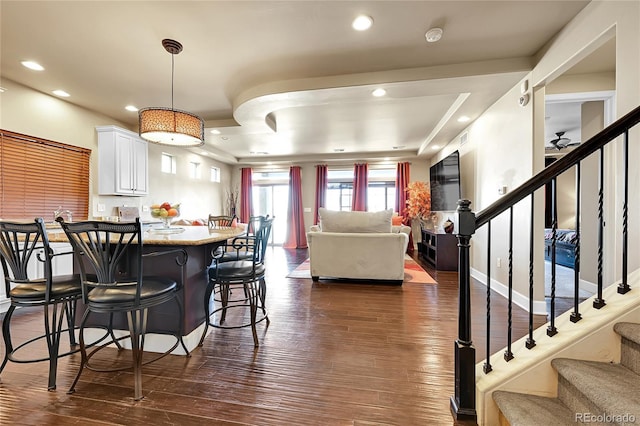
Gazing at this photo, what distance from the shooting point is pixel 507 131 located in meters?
3.20

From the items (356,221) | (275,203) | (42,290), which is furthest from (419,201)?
(42,290)

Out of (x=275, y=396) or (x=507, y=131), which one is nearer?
(x=275, y=396)

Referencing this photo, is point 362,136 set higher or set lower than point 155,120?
higher

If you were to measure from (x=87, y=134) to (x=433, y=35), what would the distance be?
4.90 meters

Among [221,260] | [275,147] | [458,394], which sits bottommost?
[458,394]

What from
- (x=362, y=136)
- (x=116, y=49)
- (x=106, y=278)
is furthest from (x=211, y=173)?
(x=106, y=278)

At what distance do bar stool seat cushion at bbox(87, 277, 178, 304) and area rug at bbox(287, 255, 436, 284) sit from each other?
2.78 meters

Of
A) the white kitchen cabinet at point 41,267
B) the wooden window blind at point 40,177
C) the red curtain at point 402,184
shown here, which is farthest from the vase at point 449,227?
the wooden window blind at point 40,177

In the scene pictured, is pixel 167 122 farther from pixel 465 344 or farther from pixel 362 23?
pixel 465 344

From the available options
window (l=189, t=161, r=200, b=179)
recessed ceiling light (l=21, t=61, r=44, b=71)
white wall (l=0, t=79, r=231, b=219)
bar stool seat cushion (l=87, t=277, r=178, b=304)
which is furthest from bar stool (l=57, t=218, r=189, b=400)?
window (l=189, t=161, r=200, b=179)

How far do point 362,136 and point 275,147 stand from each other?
2183mm

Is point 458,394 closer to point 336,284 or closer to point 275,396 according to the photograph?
point 275,396

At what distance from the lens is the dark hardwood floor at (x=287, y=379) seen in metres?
1.40

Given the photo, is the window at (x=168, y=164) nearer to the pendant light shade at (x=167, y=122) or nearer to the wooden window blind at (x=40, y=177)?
the wooden window blind at (x=40, y=177)
